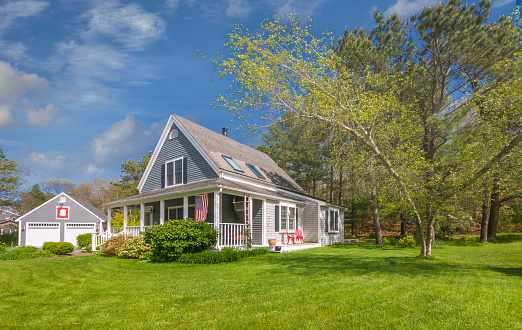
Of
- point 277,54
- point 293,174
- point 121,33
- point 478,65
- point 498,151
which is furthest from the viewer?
point 293,174

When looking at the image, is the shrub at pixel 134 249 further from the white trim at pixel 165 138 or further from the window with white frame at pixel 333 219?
the window with white frame at pixel 333 219

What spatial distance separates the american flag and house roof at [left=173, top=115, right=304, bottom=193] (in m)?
2.50

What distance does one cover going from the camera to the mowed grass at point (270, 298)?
4480mm

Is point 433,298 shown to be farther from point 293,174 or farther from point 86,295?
point 293,174

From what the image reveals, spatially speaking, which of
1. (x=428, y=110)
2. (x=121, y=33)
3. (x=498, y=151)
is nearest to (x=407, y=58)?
(x=428, y=110)

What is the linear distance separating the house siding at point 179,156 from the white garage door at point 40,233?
16583mm

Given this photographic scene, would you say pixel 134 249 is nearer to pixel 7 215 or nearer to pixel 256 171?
pixel 256 171

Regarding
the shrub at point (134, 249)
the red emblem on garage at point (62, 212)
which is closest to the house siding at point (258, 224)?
the shrub at point (134, 249)

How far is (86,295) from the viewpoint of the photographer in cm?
641

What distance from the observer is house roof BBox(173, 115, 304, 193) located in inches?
684

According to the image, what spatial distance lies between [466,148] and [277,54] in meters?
7.24

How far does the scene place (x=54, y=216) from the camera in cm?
3064

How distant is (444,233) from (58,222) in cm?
3470

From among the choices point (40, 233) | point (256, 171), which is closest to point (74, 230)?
point (40, 233)
